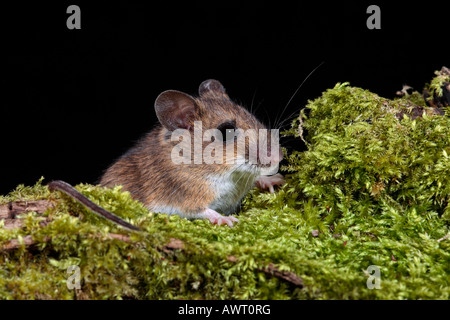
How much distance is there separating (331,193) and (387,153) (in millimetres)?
510

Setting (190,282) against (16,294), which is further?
(190,282)

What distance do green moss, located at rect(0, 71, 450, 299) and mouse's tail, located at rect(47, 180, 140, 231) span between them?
0.06m

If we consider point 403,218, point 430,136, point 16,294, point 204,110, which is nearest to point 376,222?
point 403,218

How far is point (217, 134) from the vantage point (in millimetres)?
4266

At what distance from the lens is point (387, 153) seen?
363cm

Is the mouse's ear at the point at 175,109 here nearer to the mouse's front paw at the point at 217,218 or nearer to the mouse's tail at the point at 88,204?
the mouse's front paw at the point at 217,218

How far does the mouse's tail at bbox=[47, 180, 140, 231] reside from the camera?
8.79ft

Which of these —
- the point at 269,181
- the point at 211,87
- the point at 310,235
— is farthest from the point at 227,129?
the point at 310,235

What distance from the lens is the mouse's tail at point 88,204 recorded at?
268 centimetres

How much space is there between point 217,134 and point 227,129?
0.10m

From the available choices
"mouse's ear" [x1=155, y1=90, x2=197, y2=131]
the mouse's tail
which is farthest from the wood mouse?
the mouse's tail

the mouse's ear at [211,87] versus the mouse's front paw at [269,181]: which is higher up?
the mouse's ear at [211,87]

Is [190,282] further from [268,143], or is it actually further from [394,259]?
[268,143]

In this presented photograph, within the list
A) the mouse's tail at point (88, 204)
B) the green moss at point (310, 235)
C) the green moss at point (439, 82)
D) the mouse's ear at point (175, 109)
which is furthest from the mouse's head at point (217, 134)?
the green moss at point (439, 82)
